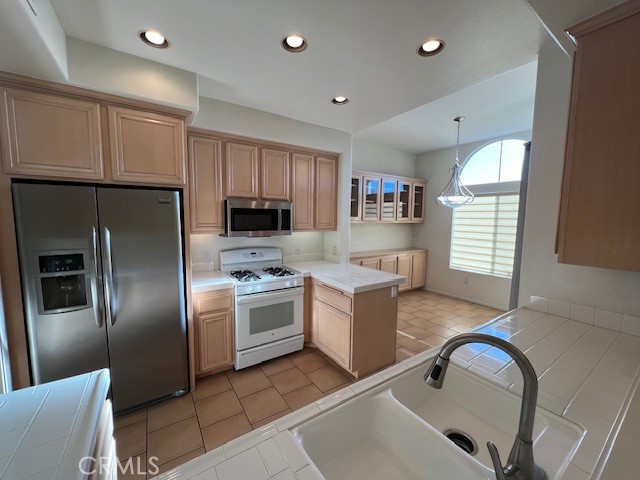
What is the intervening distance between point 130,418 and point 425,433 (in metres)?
2.27

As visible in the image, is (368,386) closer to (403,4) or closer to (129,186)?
(403,4)

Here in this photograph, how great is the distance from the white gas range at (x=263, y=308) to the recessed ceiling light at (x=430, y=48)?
2.14m

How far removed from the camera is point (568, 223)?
1116mm

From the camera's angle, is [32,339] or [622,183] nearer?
[622,183]

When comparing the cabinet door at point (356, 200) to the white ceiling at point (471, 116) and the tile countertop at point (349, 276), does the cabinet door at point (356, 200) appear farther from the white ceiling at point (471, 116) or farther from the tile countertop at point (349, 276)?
the tile countertop at point (349, 276)

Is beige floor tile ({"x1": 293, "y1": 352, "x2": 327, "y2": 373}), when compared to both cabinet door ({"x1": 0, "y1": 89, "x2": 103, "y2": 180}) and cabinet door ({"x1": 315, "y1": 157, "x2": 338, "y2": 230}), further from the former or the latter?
cabinet door ({"x1": 0, "y1": 89, "x2": 103, "y2": 180})

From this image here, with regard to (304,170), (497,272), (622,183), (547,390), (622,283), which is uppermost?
(304,170)

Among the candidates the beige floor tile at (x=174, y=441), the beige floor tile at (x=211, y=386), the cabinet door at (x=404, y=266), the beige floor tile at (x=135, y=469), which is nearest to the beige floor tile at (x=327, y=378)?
the beige floor tile at (x=211, y=386)

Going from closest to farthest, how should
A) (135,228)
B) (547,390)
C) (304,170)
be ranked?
(547,390), (135,228), (304,170)

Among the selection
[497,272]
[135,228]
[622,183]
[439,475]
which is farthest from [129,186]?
[497,272]

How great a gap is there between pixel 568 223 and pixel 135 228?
257 centimetres

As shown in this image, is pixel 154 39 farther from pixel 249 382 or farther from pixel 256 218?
pixel 249 382

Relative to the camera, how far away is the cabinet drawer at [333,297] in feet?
7.86

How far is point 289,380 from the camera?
2.43 meters
